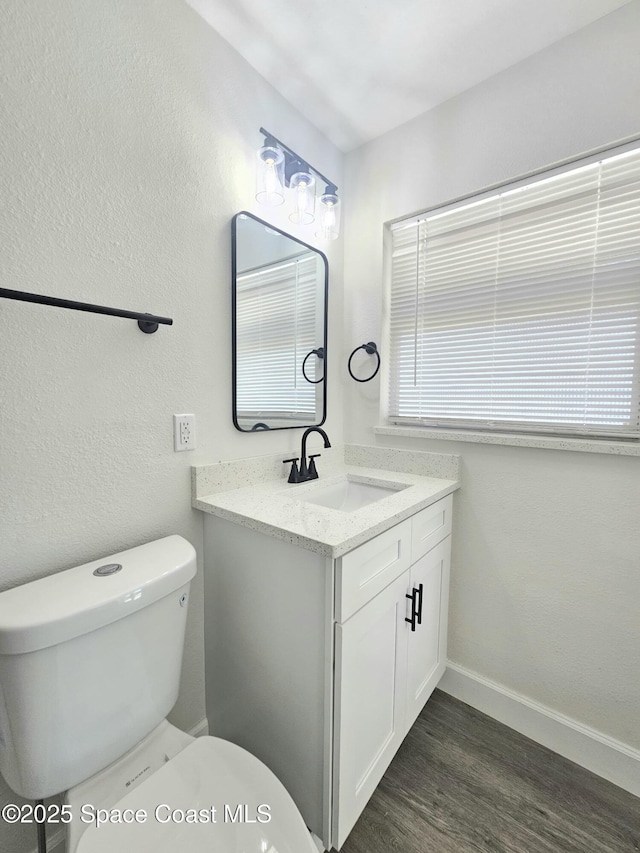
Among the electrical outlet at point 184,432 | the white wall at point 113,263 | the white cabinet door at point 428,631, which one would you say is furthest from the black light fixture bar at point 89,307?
the white cabinet door at point 428,631

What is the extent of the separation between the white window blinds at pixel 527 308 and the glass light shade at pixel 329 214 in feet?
1.00

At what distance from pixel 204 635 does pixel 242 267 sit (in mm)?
1334

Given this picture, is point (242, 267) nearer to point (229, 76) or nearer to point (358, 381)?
point (229, 76)

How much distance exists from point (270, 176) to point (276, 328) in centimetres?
54

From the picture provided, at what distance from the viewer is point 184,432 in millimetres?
1201

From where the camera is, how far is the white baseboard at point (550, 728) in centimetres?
122

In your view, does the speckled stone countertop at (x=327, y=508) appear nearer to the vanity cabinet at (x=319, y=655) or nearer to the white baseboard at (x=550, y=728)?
the vanity cabinet at (x=319, y=655)

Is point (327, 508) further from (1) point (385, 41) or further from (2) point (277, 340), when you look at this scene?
(1) point (385, 41)

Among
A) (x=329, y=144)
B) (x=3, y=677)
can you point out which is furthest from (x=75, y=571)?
(x=329, y=144)

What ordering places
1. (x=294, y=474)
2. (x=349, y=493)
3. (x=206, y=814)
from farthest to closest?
(x=349, y=493), (x=294, y=474), (x=206, y=814)

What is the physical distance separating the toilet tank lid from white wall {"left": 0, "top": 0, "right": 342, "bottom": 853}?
119mm

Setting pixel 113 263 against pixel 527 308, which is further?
pixel 527 308

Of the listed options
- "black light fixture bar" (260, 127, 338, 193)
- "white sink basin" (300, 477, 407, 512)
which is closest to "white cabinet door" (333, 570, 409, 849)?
"white sink basin" (300, 477, 407, 512)

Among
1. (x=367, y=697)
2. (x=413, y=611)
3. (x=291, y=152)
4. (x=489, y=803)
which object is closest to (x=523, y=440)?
(x=413, y=611)
